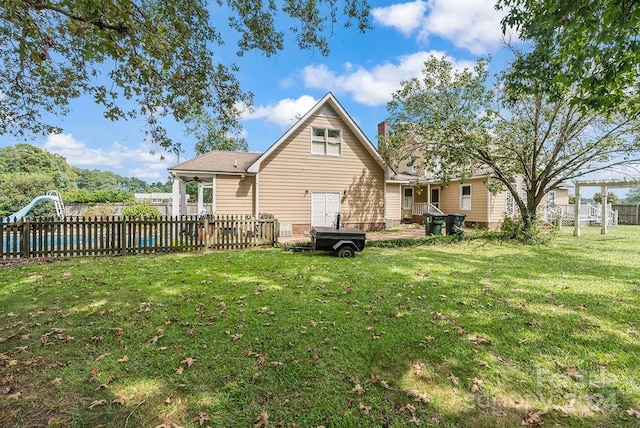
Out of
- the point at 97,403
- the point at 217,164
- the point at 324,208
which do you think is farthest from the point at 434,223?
the point at 97,403

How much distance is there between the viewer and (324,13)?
248 inches

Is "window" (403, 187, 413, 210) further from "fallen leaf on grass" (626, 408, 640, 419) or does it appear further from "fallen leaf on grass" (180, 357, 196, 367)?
"fallen leaf on grass" (180, 357, 196, 367)

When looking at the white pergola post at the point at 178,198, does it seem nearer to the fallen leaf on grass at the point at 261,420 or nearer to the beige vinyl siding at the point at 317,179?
the beige vinyl siding at the point at 317,179

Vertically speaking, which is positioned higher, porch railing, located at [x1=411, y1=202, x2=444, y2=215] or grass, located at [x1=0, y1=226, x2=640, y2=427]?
porch railing, located at [x1=411, y1=202, x2=444, y2=215]

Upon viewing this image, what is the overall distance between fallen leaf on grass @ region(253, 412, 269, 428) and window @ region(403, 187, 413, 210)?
2243cm

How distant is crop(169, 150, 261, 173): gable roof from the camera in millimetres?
14625

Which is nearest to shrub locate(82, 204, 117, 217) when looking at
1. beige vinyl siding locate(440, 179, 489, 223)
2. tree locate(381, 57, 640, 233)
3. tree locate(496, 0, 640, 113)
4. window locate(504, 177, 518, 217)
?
tree locate(381, 57, 640, 233)

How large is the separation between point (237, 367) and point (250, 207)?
41.7 feet

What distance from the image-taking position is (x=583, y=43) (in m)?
4.54

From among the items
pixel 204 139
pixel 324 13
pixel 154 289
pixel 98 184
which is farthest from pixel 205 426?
pixel 98 184

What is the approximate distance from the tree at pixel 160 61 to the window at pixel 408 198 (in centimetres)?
1850

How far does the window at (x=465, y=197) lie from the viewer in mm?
21109

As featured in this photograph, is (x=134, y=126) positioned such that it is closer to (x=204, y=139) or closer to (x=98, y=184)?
(x=204, y=139)

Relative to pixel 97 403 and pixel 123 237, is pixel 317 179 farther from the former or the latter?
pixel 97 403
